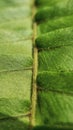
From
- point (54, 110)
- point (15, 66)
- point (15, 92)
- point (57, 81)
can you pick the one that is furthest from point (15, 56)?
→ point (54, 110)

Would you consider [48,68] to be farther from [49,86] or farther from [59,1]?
[59,1]

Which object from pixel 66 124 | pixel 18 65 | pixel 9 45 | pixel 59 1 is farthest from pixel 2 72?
pixel 59 1

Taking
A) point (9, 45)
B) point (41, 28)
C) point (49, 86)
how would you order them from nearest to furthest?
point (49, 86), point (9, 45), point (41, 28)


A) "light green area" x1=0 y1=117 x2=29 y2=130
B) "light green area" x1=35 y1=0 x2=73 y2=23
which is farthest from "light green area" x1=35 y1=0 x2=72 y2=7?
"light green area" x1=0 y1=117 x2=29 y2=130

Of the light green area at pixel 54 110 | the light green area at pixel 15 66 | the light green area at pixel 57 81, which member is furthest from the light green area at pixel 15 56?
the light green area at pixel 54 110

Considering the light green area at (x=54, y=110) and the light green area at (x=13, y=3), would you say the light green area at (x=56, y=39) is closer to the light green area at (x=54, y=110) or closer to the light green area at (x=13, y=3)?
the light green area at (x=54, y=110)
